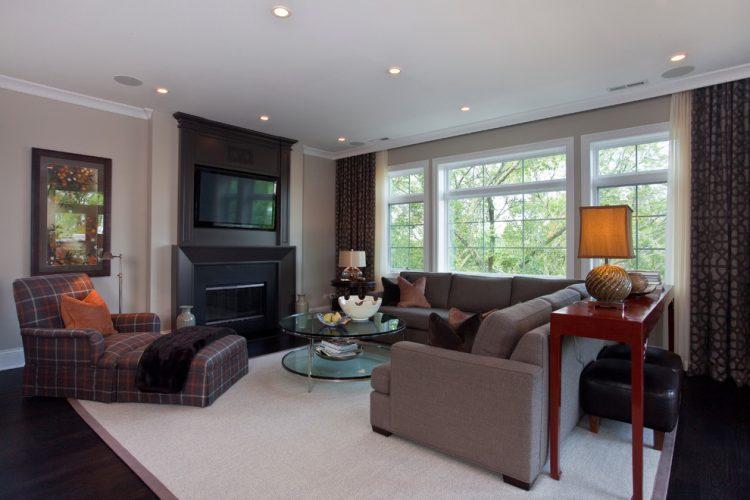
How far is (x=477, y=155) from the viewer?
213 inches

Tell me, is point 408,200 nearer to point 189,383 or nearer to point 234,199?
point 234,199

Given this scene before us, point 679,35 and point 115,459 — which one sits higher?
point 679,35

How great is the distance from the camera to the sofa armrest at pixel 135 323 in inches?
147

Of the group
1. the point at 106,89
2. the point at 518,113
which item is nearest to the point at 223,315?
the point at 106,89

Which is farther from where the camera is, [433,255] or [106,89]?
[433,255]

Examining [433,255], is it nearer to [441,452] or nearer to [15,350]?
[441,452]

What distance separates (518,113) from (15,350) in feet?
19.3

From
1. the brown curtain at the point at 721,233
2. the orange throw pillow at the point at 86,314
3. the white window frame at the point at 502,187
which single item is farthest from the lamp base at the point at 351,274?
the brown curtain at the point at 721,233

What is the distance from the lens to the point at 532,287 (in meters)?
4.54

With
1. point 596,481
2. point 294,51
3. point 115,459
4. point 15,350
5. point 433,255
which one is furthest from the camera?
point 433,255

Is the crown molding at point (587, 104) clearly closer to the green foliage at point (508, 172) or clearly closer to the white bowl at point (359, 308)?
the green foliage at point (508, 172)

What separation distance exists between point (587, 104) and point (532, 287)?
6.73 ft

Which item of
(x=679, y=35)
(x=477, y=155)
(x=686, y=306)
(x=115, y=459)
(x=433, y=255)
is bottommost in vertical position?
(x=115, y=459)

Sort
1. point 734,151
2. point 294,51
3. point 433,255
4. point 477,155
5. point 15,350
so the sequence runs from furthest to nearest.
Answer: point 433,255 < point 477,155 < point 15,350 < point 734,151 < point 294,51
